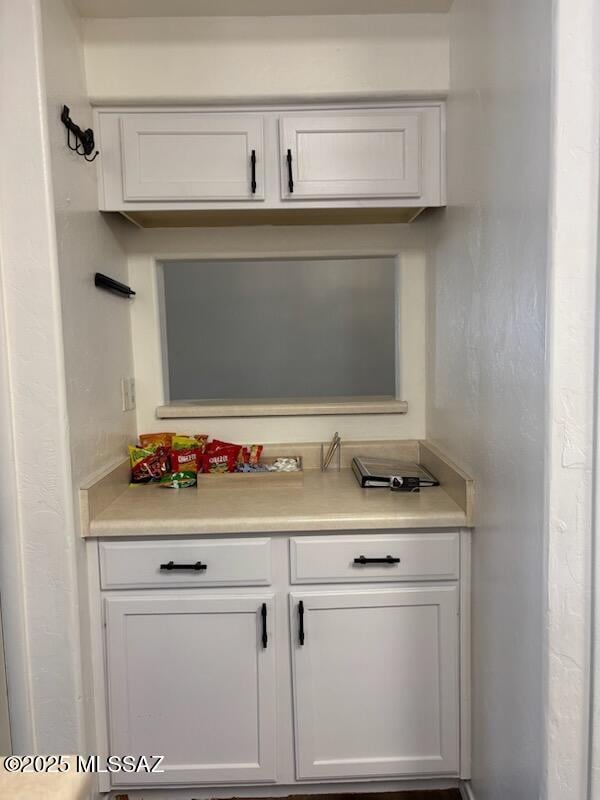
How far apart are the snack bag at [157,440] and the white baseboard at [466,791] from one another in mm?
1427

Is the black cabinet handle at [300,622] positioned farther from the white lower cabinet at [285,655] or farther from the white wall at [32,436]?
the white wall at [32,436]

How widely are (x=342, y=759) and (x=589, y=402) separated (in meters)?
1.25

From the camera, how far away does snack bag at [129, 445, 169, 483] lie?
5.92ft

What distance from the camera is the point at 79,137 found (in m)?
1.47

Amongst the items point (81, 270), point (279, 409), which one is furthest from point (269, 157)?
point (279, 409)

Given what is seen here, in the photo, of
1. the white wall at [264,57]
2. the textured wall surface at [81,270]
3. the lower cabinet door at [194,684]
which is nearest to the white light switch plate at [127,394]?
the textured wall surface at [81,270]

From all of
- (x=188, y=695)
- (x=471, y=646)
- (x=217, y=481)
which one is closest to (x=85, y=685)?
(x=188, y=695)

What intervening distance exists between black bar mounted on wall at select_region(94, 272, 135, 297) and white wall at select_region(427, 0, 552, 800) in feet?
3.58

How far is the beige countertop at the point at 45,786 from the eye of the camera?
18.8 inches


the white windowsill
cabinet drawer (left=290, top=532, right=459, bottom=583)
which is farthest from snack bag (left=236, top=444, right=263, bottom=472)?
cabinet drawer (left=290, top=532, right=459, bottom=583)

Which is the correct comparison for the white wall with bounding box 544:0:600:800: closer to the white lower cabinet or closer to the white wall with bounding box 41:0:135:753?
the white lower cabinet

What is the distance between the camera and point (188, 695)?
1.50 metres

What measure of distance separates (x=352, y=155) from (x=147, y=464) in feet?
4.03

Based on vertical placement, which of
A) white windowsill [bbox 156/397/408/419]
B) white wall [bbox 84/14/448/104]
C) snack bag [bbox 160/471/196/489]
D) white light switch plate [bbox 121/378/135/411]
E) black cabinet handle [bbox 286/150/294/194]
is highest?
white wall [bbox 84/14/448/104]
